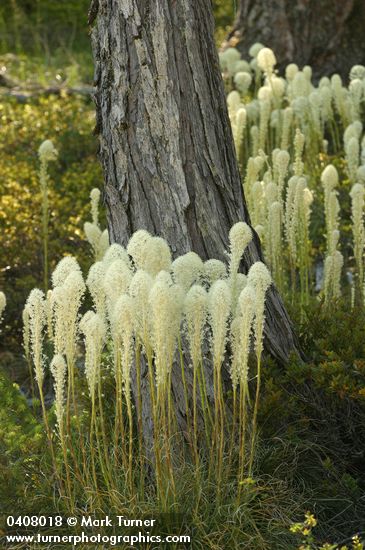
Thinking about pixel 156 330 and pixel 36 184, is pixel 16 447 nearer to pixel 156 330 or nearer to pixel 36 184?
pixel 156 330

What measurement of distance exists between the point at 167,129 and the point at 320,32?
641cm

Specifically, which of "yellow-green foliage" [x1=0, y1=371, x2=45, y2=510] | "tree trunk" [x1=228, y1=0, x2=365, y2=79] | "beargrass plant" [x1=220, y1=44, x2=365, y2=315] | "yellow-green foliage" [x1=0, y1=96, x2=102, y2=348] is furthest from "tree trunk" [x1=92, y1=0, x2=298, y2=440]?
"tree trunk" [x1=228, y1=0, x2=365, y2=79]

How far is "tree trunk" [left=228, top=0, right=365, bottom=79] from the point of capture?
10438 mm

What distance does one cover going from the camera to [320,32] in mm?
10492

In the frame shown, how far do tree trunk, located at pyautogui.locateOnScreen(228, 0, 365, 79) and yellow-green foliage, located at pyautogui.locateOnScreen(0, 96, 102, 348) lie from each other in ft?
7.87

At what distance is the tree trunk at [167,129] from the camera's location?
459 cm

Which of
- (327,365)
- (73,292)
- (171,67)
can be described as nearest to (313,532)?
(327,365)

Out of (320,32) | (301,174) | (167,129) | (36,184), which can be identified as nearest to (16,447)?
(167,129)

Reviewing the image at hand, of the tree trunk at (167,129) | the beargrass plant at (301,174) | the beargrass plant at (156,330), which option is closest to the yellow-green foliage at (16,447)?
the beargrass plant at (156,330)

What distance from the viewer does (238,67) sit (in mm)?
9938

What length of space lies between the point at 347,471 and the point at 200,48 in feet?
7.23

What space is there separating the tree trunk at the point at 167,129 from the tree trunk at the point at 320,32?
6049 mm

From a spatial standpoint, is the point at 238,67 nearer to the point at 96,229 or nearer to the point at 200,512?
the point at 96,229

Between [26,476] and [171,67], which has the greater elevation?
[171,67]
